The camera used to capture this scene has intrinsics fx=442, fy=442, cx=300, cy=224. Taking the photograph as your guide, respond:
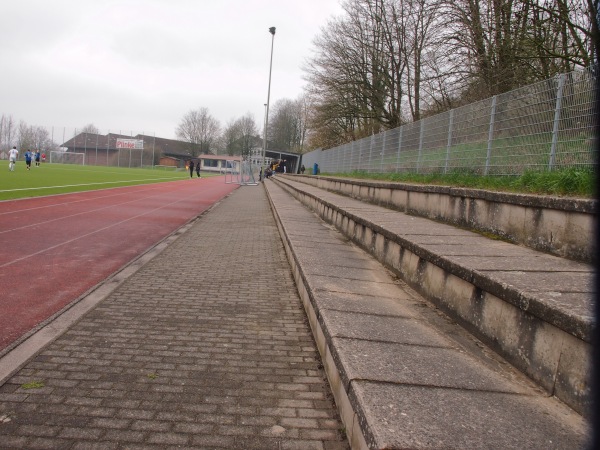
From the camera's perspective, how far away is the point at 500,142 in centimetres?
632

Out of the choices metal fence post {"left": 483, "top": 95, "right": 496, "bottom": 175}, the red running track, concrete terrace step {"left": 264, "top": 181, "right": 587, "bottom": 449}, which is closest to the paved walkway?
concrete terrace step {"left": 264, "top": 181, "right": 587, "bottom": 449}

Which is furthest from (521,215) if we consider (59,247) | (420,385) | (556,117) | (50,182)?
(50,182)

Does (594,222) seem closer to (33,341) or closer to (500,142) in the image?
(500,142)

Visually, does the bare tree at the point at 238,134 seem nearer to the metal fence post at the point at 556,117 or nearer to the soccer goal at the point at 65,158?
the soccer goal at the point at 65,158

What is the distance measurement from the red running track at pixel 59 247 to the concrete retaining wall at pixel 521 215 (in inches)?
174

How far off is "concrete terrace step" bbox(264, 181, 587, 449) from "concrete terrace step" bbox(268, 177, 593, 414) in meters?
0.10

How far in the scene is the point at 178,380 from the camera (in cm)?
299

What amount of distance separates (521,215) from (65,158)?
285 feet

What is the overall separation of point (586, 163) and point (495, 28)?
9899 mm

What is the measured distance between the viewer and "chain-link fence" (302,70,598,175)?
14.9 feet

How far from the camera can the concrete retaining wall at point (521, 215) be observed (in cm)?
319

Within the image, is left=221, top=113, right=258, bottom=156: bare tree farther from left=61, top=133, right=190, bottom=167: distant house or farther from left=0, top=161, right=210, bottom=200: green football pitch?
left=0, top=161, right=210, bottom=200: green football pitch

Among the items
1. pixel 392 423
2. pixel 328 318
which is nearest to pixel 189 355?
pixel 328 318

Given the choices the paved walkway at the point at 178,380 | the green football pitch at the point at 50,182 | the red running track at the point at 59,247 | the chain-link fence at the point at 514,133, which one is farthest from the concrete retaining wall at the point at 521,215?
the green football pitch at the point at 50,182
